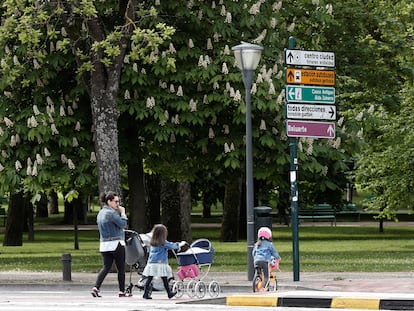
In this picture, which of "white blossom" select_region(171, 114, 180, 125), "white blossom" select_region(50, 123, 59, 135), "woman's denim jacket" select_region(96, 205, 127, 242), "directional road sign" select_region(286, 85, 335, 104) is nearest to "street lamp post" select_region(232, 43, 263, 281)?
"directional road sign" select_region(286, 85, 335, 104)

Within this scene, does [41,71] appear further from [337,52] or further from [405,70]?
[405,70]

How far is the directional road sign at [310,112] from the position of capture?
22.2 metres

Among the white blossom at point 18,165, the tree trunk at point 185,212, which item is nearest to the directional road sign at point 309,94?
the white blossom at point 18,165

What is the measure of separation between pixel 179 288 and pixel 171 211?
54.2 ft

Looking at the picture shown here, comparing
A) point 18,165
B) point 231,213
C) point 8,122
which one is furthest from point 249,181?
point 231,213

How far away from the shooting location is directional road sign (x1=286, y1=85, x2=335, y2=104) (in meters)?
22.2

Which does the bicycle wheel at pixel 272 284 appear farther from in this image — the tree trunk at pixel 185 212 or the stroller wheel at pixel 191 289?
the tree trunk at pixel 185 212

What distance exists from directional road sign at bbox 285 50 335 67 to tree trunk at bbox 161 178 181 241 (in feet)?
47.7

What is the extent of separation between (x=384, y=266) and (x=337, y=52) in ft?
27.8

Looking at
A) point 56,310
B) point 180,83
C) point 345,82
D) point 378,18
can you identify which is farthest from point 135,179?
point 56,310

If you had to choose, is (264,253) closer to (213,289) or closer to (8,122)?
Answer: (213,289)

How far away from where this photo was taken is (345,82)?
33344 millimetres

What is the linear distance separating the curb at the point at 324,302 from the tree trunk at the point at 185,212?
755 inches

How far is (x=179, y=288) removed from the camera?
2025cm
